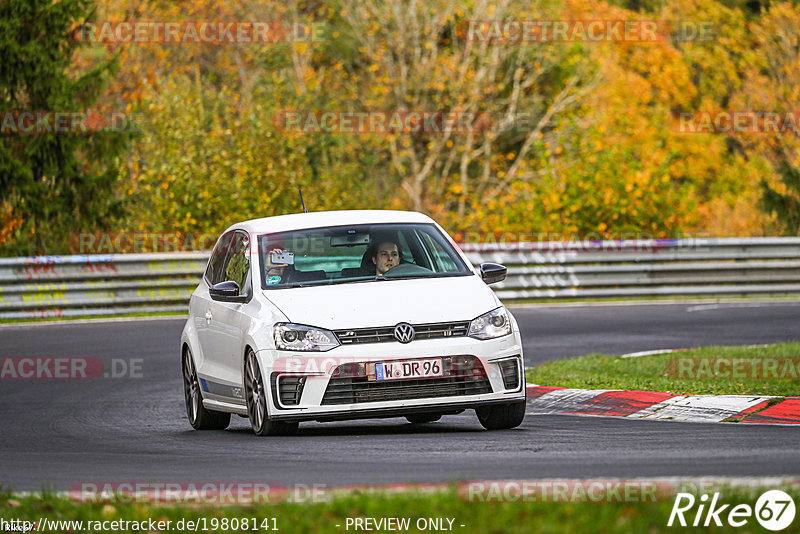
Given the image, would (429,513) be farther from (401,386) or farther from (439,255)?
(439,255)

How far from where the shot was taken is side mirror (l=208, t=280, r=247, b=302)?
10.6m

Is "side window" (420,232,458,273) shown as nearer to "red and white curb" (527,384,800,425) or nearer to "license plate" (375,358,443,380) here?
"license plate" (375,358,443,380)

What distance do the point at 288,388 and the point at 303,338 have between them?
0.36 m

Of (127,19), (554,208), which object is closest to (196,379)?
(554,208)

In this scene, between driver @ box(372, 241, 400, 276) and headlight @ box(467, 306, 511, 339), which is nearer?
headlight @ box(467, 306, 511, 339)

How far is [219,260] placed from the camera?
12070 mm

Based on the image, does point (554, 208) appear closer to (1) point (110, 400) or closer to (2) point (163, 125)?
(2) point (163, 125)

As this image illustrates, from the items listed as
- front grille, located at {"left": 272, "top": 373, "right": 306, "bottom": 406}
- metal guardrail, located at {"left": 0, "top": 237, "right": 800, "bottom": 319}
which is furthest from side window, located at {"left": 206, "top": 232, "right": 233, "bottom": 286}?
metal guardrail, located at {"left": 0, "top": 237, "right": 800, "bottom": 319}

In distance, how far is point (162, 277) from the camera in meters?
23.9

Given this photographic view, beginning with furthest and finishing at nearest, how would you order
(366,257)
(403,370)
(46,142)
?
(46,142)
(366,257)
(403,370)

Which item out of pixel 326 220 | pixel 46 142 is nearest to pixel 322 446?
pixel 326 220

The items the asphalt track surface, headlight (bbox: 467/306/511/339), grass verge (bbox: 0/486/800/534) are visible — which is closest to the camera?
grass verge (bbox: 0/486/800/534)

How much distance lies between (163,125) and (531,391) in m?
19.5

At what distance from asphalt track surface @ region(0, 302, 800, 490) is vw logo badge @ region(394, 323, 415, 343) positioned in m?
0.69
